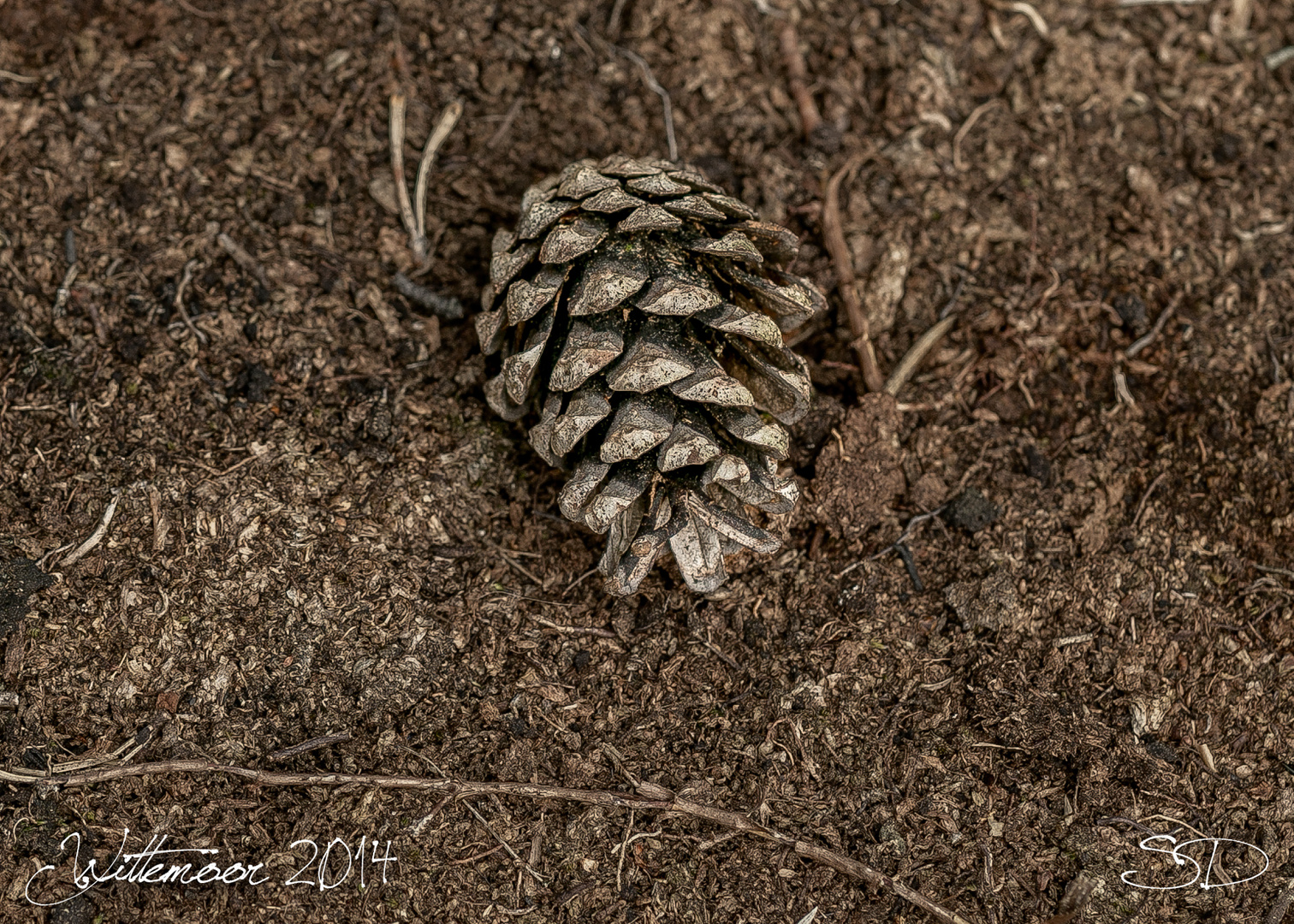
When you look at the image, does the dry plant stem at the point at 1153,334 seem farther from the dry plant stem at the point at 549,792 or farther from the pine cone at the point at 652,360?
the dry plant stem at the point at 549,792

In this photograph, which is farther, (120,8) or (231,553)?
(120,8)

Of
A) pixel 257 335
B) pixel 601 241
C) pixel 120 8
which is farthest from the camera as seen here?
pixel 120 8

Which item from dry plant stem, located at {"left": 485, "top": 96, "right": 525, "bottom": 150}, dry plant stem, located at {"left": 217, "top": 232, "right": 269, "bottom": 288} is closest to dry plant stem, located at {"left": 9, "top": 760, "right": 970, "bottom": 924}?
dry plant stem, located at {"left": 217, "top": 232, "right": 269, "bottom": 288}

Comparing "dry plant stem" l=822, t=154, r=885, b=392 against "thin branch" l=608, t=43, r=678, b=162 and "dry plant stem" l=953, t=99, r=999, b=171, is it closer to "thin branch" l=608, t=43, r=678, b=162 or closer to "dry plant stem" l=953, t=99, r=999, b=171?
"dry plant stem" l=953, t=99, r=999, b=171

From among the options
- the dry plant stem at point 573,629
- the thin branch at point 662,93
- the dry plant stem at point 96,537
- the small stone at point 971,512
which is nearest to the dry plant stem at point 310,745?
the dry plant stem at point 573,629

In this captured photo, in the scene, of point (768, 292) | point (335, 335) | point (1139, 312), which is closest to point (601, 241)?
point (768, 292)

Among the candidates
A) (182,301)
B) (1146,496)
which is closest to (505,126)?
(182,301)

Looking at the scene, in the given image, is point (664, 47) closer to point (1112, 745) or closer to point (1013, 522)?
point (1013, 522)
